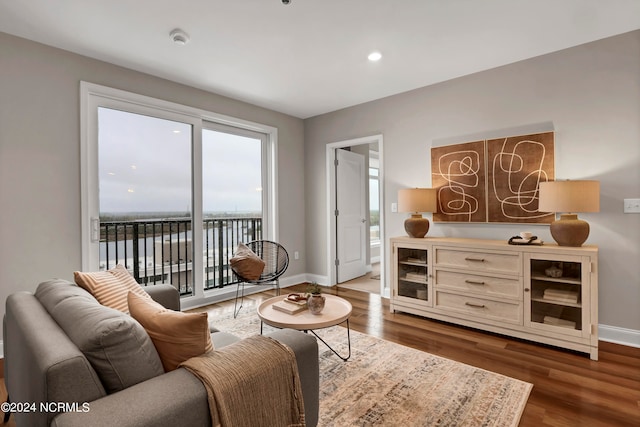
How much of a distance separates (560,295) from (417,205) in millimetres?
1457

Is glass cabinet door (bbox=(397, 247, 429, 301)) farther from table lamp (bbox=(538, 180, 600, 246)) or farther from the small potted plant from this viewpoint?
the small potted plant

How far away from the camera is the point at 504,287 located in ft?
9.23

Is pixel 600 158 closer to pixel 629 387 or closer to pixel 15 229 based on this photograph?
pixel 629 387

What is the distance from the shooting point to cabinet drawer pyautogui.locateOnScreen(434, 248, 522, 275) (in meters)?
2.77

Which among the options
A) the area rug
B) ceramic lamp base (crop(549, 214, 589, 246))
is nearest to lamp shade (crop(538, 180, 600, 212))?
ceramic lamp base (crop(549, 214, 589, 246))

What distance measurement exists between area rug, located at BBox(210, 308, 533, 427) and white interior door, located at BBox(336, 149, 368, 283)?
2.40 meters

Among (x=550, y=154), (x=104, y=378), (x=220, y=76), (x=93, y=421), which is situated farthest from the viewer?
(x=220, y=76)

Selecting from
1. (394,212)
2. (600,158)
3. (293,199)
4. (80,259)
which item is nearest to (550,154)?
(600,158)

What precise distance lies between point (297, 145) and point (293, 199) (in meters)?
0.86

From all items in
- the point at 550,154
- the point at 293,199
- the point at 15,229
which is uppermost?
the point at 550,154

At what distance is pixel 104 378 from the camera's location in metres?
0.99

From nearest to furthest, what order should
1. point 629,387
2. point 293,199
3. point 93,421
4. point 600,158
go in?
point 93,421 → point 629,387 → point 600,158 → point 293,199

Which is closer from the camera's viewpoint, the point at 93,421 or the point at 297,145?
the point at 93,421

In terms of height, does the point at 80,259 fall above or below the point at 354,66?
below
